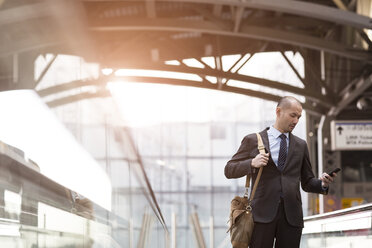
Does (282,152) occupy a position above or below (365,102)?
below

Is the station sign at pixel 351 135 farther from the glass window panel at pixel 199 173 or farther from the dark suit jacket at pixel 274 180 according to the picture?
the glass window panel at pixel 199 173

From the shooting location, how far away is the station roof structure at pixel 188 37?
181 centimetres

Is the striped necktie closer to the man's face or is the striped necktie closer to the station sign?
the man's face

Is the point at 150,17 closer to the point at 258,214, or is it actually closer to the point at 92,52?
the point at 258,214

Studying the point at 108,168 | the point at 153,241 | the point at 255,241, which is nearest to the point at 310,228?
the point at 153,241

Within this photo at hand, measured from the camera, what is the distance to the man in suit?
3.64 metres

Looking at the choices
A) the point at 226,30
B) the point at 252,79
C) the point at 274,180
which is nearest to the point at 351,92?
the point at 252,79

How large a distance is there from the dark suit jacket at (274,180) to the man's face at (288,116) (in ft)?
0.28

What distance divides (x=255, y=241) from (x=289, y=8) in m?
7.27

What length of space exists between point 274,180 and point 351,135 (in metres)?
12.1

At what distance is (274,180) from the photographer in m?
3.70

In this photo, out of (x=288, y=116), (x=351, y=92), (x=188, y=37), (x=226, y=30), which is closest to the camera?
(x=288, y=116)

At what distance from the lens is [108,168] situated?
8.15 ft

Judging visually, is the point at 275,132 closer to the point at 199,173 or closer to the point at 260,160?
the point at 260,160
